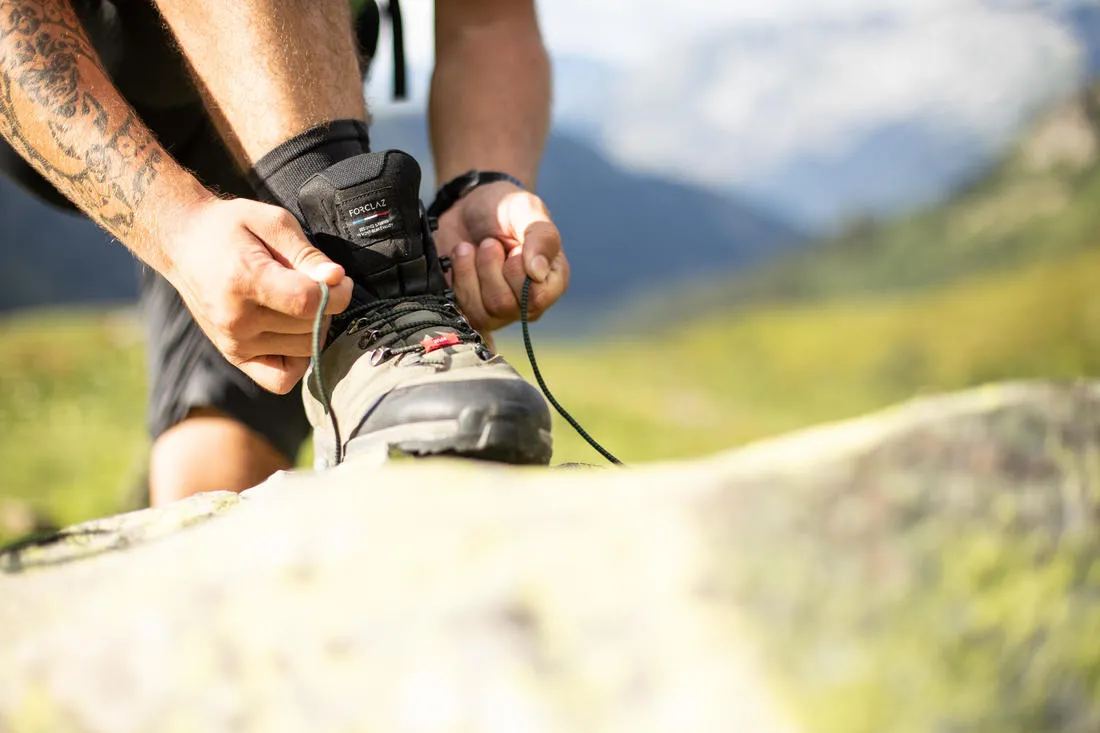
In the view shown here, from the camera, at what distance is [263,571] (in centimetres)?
82

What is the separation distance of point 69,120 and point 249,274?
1.38ft

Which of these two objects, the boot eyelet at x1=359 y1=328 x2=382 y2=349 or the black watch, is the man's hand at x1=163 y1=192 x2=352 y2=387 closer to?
the boot eyelet at x1=359 y1=328 x2=382 y2=349

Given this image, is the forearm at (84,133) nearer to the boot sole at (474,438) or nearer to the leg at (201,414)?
the boot sole at (474,438)

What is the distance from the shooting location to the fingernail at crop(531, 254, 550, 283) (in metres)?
1.53

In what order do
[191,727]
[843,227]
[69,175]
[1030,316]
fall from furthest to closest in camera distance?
[843,227]
[1030,316]
[69,175]
[191,727]

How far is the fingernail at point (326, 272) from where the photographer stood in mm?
1199

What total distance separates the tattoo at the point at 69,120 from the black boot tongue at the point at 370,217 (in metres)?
0.23

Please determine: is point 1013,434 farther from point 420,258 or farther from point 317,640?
point 420,258

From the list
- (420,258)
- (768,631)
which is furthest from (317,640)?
(420,258)

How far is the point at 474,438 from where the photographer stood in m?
1.13

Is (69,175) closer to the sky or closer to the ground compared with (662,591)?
closer to the sky

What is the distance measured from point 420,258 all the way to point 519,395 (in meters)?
0.36

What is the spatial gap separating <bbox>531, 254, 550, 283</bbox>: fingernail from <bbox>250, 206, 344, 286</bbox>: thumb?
40cm

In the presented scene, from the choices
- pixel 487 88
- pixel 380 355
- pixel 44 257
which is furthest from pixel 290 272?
pixel 44 257
